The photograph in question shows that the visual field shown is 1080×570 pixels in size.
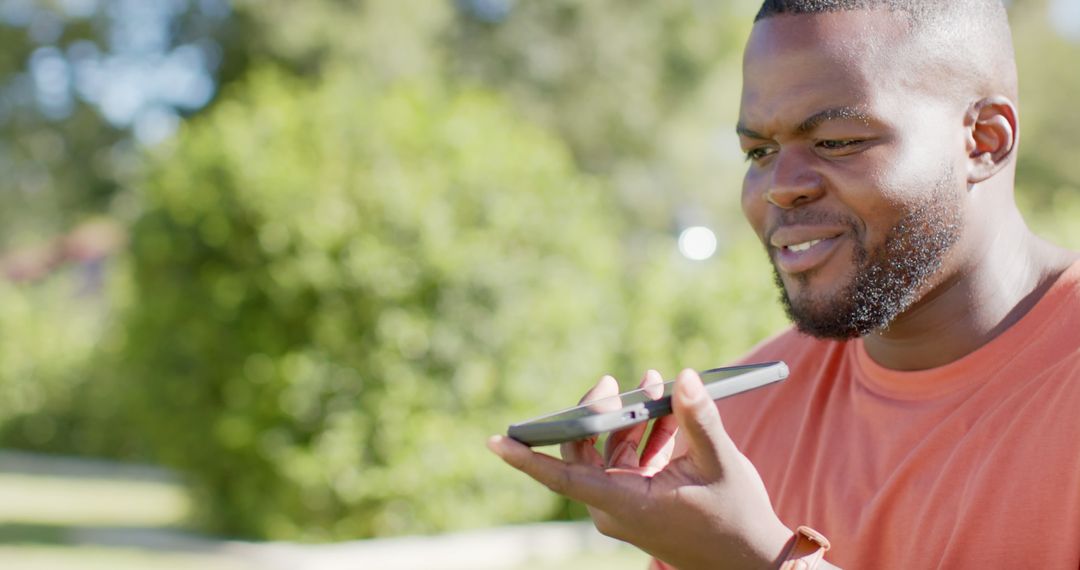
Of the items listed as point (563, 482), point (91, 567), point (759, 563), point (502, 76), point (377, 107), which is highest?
point (502, 76)

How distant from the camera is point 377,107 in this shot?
32.3 feet

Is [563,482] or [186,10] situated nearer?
[563,482]

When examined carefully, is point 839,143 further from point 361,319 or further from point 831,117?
point 361,319

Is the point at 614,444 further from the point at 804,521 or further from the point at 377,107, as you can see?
the point at 377,107

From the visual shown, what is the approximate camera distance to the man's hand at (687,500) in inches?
72.1

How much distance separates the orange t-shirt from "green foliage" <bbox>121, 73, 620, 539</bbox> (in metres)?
6.66

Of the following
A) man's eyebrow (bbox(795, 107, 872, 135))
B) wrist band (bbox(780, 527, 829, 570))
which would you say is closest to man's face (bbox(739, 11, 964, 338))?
man's eyebrow (bbox(795, 107, 872, 135))

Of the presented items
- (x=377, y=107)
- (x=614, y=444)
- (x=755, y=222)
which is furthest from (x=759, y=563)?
(x=377, y=107)

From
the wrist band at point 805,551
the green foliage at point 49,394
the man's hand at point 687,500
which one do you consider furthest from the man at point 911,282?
the green foliage at point 49,394

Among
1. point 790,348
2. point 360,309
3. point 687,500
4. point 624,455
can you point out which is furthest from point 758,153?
point 360,309

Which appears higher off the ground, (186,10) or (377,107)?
(186,10)

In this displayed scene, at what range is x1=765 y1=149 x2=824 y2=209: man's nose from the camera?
2320 millimetres

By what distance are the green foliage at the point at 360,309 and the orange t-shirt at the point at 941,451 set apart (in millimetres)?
6655

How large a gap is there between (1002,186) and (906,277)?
0.32 m
